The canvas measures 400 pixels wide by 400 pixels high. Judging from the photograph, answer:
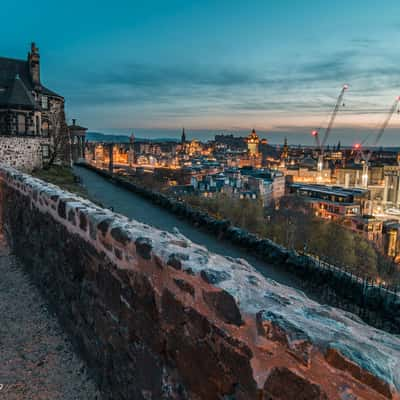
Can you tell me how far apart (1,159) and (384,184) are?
96.3 metres

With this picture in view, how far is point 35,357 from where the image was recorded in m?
4.17

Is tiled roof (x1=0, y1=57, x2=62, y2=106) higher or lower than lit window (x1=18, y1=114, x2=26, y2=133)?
higher

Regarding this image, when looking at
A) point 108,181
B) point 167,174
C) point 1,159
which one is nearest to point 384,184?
point 167,174

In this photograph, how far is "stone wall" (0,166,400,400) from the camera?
148cm

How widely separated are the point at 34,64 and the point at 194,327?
3511 cm

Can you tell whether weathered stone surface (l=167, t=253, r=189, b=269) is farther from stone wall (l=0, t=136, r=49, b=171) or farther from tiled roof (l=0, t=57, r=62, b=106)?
tiled roof (l=0, t=57, r=62, b=106)

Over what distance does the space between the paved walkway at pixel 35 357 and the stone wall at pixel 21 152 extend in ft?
47.3

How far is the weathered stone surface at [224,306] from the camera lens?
190cm

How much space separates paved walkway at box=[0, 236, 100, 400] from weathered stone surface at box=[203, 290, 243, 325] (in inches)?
92.7

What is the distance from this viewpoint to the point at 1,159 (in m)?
17.4

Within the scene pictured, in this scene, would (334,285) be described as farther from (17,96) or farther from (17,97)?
(17,96)

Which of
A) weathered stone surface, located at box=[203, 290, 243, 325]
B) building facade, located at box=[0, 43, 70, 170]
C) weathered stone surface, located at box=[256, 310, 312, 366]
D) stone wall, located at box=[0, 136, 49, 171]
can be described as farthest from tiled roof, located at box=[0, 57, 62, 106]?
weathered stone surface, located at box=[256, 310, 312, 366]

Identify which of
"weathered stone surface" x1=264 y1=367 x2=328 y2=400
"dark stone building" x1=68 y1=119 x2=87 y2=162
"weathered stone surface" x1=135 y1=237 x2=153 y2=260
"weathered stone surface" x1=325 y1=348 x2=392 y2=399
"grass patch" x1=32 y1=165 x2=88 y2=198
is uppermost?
"dark stone building" x1=68 y1=119 x2=87 y2=162

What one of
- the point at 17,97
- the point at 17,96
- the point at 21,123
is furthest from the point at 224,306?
the point at 17,96
